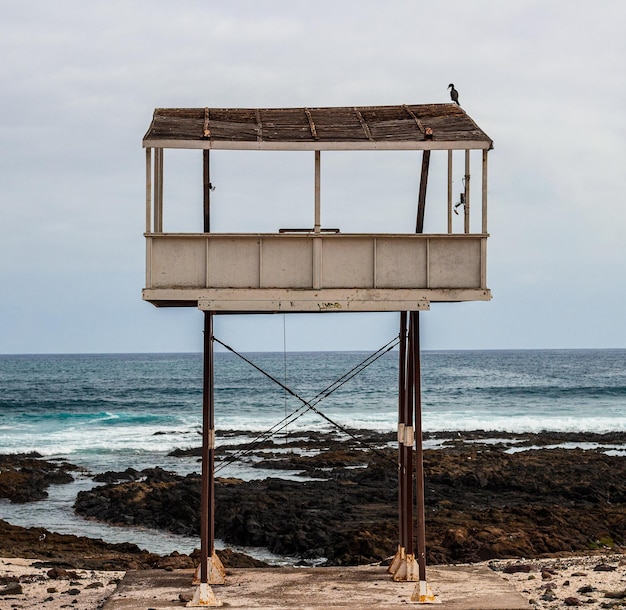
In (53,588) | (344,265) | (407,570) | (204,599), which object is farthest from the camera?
(53,588)

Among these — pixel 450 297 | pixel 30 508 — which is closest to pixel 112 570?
pixel 450 297

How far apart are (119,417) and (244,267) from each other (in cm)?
5188

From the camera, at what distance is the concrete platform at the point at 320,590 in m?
13.3

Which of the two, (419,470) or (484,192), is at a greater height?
(484,192)

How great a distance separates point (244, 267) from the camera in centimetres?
1353

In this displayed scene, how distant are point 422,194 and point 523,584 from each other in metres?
6.17

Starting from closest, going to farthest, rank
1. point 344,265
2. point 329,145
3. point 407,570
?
point 329,145 → point 344,265 → point 407,570

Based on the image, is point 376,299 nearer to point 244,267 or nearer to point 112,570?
point 244,267

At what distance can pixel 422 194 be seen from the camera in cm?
1514

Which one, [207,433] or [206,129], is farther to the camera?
[207,433]

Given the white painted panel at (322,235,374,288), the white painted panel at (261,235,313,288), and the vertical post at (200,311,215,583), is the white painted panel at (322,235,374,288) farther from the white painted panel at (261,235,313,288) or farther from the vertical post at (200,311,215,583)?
the vertical post at (200,311,215,583)

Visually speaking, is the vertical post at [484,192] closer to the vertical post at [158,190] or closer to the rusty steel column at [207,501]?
the rusty steel column at [207,501]

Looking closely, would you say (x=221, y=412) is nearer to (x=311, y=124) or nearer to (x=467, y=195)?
(x=467, y=195)

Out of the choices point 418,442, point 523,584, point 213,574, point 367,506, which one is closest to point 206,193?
point 418,442
